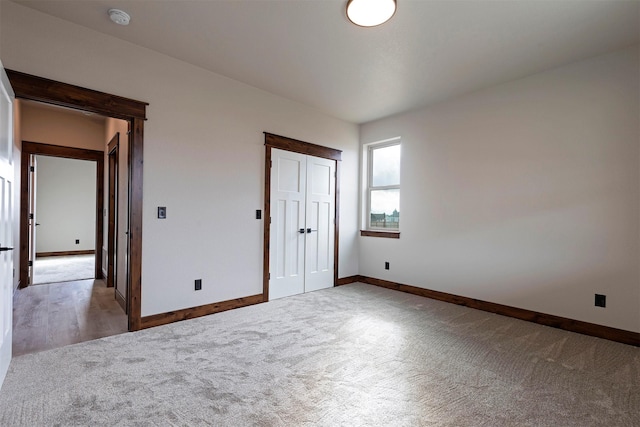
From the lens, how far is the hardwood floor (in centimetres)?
279

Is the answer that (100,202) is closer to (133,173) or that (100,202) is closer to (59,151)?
(59,151)

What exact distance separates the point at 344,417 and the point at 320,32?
286 centimetres

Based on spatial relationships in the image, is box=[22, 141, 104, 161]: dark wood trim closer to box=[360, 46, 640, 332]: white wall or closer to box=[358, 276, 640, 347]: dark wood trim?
box=[360, 46, 640, 332]: white wall

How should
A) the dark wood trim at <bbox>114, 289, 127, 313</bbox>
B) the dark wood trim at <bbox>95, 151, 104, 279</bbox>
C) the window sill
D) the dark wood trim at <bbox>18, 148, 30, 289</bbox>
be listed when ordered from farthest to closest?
the dark wood trim at <bbox>95, 151, 104, 279</bbox>, the window sill, the dark wood trim at <bbox>18, 148, 30, 289</bbox>, the dark wood trim at <bbox>114, 289, 127, 313</bbox>

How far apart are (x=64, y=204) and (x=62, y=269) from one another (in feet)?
9.06

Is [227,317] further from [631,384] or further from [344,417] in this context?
[631,384]

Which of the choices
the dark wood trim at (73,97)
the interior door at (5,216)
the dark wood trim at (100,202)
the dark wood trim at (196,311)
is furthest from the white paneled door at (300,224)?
the dark wood trim at (100,202)

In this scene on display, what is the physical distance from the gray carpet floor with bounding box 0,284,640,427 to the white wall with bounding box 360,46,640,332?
1.79ft

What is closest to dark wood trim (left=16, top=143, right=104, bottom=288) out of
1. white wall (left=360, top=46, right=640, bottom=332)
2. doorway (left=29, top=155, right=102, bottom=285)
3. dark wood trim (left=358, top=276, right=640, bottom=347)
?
doorway (left=29, top=155, right=102, bottom=285)

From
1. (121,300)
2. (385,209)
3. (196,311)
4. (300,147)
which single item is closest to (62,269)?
(121,300)

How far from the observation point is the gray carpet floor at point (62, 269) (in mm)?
5301

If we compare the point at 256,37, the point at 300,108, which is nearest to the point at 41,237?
the point at 300,108

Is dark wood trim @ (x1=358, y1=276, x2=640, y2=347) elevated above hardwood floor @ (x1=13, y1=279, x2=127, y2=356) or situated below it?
above

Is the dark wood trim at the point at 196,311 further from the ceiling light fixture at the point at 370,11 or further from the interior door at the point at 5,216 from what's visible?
the ceiling light fixture at the point at 370,11
